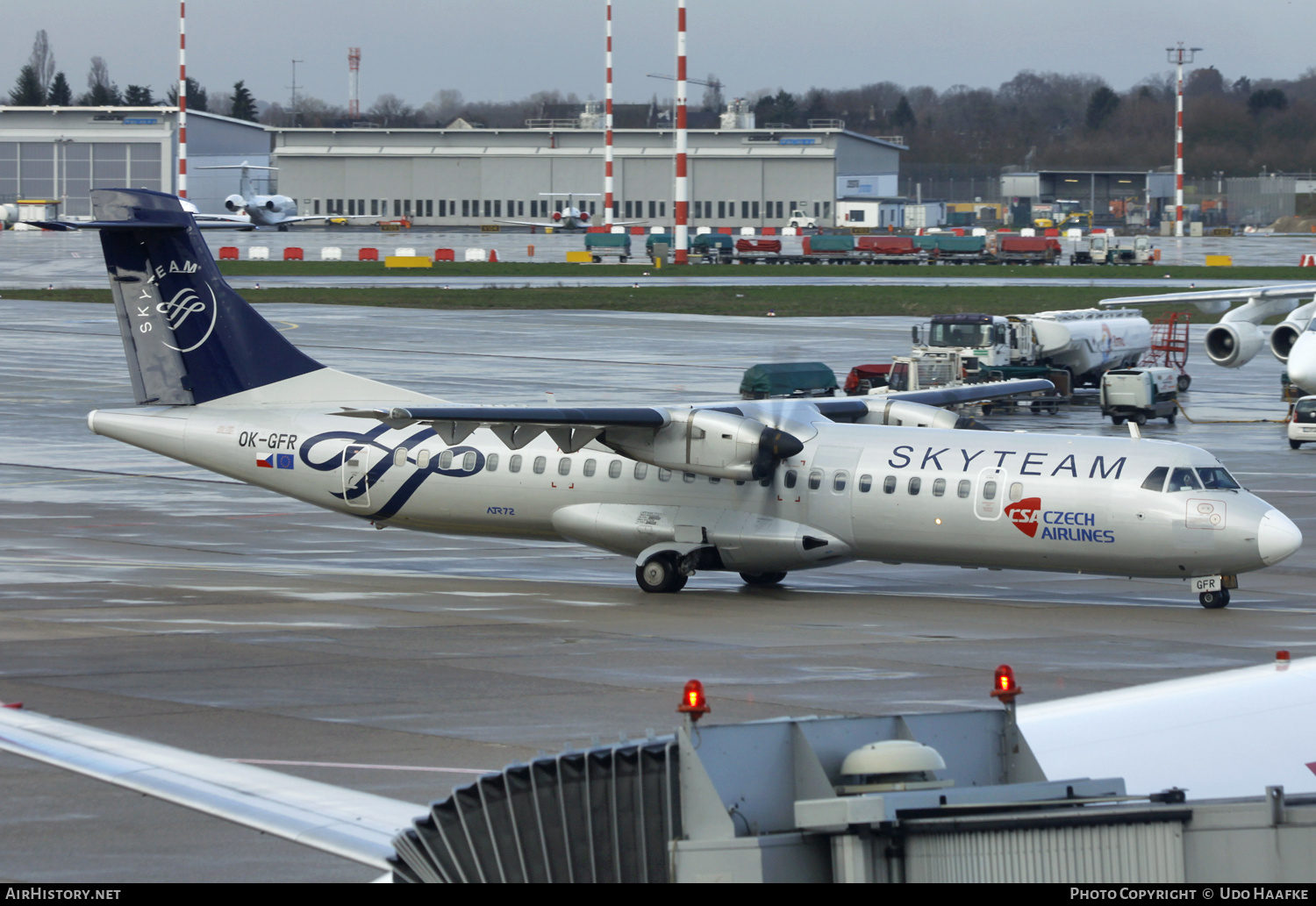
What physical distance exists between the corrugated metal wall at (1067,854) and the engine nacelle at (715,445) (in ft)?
55.4

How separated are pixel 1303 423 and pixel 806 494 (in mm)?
19288

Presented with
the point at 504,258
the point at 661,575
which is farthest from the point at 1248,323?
the point at 504,258

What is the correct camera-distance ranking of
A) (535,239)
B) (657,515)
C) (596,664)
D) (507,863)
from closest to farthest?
(507,863) → (596,664) → (657,515) → (535,239)

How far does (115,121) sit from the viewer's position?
148 meters

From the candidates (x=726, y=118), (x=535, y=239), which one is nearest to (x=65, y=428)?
(x=535, y=239)

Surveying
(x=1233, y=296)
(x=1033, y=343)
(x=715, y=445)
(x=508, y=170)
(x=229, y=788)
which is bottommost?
(x=229, y=788)

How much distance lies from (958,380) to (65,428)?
2459 cm

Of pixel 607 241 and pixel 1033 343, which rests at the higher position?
pixel 607 241

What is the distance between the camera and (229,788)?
37.4 feet

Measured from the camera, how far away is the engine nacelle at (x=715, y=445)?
22188 mm

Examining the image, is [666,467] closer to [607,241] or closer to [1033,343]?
[1033,343]

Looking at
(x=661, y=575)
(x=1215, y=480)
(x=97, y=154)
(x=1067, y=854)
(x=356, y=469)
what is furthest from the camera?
(x=97, y=154)

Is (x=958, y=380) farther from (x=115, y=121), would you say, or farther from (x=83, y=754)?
(x=115, y=121)

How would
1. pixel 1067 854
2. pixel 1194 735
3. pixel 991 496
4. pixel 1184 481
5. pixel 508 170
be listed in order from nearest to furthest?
pixel 1067 854
pixel 1194 735
pixel 1184 481
pixel 991 496
pixel 508 170
